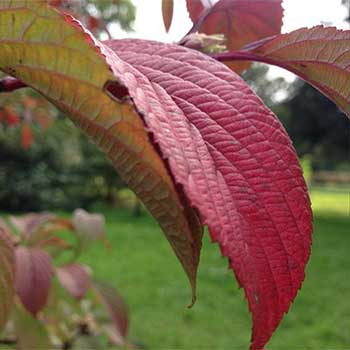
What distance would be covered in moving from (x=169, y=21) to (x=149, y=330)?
10.3ft

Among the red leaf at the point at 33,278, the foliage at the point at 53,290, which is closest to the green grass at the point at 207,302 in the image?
the foliage at the point at 53,290

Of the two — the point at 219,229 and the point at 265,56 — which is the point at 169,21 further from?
the point at 219,229

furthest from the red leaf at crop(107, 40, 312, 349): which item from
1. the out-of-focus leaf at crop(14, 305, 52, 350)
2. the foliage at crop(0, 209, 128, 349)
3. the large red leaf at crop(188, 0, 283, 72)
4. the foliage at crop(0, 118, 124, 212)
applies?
the foliage at crop(0, 118, 124, 212)

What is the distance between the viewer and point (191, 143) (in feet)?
0.78

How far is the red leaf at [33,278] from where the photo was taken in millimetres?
861

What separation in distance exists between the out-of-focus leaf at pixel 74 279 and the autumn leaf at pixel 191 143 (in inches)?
38.4

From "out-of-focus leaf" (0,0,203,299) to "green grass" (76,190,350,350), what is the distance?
3039mm

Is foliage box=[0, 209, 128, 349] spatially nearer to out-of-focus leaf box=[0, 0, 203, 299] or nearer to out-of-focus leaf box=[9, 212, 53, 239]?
out-of-focus leaf box=[9, 212, 53, 239]

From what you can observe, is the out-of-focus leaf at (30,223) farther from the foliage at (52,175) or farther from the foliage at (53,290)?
the foliage at (52,175)

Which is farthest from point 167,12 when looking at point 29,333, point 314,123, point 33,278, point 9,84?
point 314,123

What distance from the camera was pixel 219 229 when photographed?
209 mm

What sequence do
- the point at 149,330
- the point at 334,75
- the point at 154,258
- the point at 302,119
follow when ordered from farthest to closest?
1. the point at 302,119
2. the point at 154,258
3. the point at 149,330
4. the point at 334,75

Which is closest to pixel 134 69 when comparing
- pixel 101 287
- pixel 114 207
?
pixel 101 287

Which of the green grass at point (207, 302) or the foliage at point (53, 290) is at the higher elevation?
the foliage at point (53, 290)
